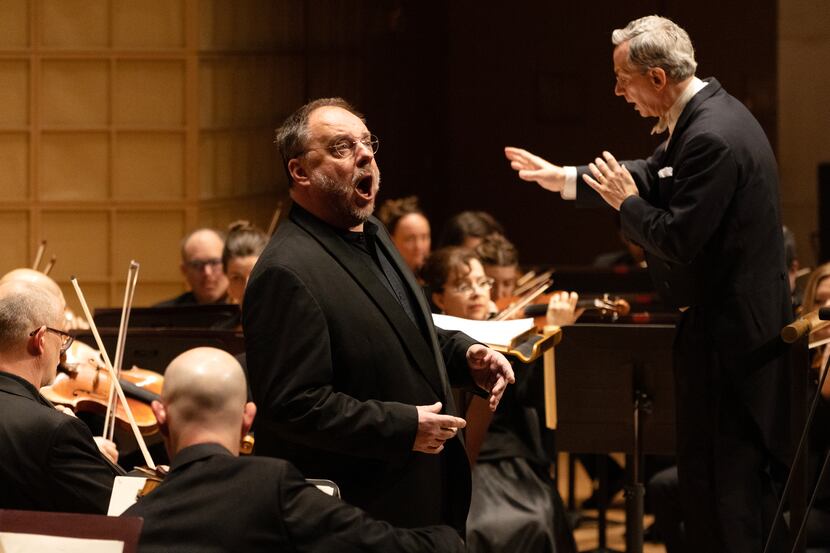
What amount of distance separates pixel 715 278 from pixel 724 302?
67mm

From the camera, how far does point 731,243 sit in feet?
11.1

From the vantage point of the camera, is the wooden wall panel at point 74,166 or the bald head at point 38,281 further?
the wooden wall panel at point 74,166

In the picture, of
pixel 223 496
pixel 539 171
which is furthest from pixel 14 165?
pixel 223 496

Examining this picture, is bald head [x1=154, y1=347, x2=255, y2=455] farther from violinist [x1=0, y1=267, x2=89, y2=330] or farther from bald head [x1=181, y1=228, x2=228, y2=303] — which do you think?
bald head [x1=181, y1=228, x2=228, y2=303]

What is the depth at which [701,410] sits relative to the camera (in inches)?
137

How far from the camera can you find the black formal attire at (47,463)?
2926 millimetres

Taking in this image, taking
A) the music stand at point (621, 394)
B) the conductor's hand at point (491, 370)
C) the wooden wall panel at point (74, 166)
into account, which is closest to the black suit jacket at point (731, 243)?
the music stand at point (621, 394)

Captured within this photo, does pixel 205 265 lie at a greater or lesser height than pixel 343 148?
lesser

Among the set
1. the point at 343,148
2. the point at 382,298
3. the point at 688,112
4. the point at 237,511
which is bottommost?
the point at 237,511

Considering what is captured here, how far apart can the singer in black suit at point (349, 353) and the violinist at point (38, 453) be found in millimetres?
426

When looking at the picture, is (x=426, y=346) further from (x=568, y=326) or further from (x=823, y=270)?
(x=823, y=270)

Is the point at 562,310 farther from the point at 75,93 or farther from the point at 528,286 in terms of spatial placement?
the point at 75,93

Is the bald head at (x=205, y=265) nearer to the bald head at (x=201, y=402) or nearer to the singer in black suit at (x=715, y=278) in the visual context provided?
the singer in black suit at (x=715, y=278)

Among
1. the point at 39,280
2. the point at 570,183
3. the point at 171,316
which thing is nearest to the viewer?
the point at 39,280
